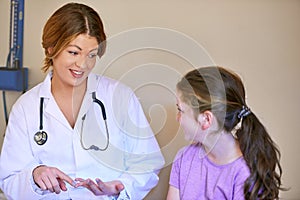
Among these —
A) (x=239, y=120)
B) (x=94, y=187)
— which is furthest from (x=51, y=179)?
(x=239, y=120)

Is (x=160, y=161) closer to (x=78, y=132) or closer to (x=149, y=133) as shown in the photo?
(x=149, y=133)

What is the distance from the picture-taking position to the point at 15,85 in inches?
65.0

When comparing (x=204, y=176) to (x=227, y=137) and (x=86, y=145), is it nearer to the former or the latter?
(x=227, y=137)

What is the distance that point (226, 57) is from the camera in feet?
5.06

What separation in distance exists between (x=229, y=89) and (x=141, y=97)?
533mm

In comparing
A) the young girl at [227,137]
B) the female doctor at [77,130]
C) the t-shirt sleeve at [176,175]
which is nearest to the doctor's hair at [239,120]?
the young girl at [227,137]

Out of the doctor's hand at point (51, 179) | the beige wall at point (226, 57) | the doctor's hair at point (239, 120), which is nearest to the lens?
the doctor's hair at point (239, 120)

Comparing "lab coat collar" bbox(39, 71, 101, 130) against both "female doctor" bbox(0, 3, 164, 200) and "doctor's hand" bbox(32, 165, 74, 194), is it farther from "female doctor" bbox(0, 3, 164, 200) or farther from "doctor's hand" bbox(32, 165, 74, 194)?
"doctor's hand" bbox(32, 165, 74, 194)

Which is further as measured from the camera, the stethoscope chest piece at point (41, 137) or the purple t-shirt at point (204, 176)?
the stethoscope chest piece at point (41, 137)

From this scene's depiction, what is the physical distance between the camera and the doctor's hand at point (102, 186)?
4.11 feet

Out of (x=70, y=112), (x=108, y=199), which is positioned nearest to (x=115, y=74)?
(x=70, y=112)

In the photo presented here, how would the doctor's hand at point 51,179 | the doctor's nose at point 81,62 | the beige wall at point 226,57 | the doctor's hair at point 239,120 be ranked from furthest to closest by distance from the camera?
the beige wall at point 226,57
the doctor's nose at point 81,62
the doctor's hand at point 51,179
the doctor's hair at point 239,120

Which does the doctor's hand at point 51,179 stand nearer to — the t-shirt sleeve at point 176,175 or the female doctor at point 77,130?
the female doctor at point 77,130

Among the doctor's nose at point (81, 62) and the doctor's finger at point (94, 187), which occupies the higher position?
the doctor's nose at point (81, 62)
